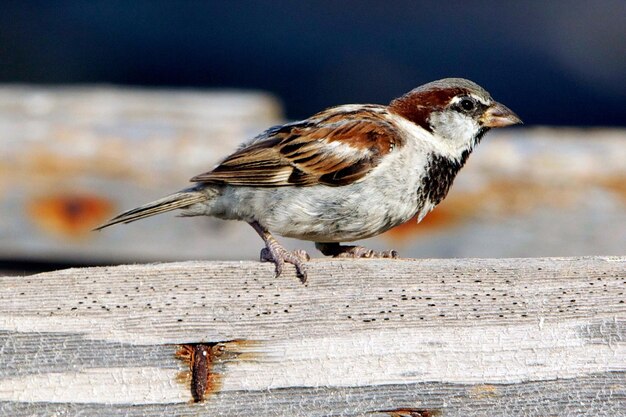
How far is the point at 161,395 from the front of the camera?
6.77ft

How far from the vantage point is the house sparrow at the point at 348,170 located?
Answer: 339 centimetres

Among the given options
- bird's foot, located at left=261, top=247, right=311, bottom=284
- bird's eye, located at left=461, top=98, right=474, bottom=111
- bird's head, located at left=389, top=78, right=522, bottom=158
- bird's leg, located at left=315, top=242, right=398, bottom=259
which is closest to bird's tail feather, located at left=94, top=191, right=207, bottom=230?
bird's foot, located at left=261, top=247, right=311, bottom=284

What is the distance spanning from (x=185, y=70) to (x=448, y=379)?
241 inches

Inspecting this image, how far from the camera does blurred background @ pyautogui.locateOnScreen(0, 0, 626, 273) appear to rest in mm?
3203

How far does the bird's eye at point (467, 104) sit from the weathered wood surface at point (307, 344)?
59.4 inches

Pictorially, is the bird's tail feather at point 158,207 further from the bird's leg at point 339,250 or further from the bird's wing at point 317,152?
the bird's leg at point 339,250

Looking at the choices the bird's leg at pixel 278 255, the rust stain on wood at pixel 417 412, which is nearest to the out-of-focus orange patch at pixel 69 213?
the bird's leg at pixel 278 255

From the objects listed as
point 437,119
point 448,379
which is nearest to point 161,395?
point 448,379

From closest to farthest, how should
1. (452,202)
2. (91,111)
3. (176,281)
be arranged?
(176,281), (452,202), (91,111)

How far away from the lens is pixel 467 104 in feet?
12.1

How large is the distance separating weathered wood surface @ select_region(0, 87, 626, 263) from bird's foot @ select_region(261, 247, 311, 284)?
306 mm

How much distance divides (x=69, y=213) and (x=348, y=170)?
89 cm

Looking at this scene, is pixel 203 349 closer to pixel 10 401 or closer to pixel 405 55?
pixel 10 401

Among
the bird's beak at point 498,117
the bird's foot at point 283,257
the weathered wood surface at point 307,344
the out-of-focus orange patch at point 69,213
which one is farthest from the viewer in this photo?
the bird's beak at point 498,117
